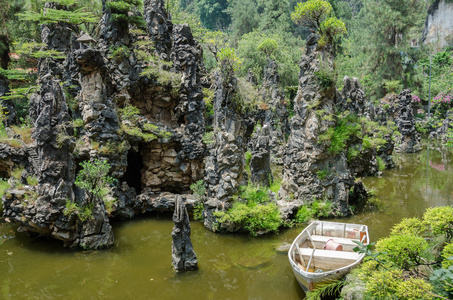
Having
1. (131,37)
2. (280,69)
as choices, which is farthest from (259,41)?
(131,37)

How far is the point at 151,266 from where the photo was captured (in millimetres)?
10398

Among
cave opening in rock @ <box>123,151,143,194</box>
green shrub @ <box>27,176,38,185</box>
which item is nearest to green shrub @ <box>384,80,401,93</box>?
cave opening in rock @ <box>123,151,143,194</box>

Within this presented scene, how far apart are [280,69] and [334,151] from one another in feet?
66.6

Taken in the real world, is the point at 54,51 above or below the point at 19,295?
above

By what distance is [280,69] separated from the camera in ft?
108

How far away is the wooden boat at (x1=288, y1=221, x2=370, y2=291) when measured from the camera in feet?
26.6

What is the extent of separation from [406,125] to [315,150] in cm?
1909

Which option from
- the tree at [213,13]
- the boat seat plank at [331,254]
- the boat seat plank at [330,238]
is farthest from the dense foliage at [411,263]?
the tree at [213,13]

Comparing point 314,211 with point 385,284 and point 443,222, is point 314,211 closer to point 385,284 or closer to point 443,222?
point 443,222

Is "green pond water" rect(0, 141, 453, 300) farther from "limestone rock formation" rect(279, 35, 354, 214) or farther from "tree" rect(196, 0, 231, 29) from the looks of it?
"tree" rect(196, 0, 231, 29)

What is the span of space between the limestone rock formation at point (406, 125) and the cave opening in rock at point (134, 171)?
23.1 meters

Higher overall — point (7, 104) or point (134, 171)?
point (7, 104)

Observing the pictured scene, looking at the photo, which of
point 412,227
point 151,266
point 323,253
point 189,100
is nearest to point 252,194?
point 323,253

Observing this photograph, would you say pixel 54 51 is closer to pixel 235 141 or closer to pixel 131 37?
pixel 131 37
